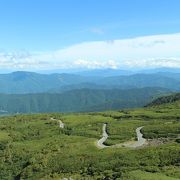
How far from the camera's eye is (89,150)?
11919 cm

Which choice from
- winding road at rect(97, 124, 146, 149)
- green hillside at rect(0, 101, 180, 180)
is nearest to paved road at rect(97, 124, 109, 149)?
winding road at rect(97, 124, 146, 149)

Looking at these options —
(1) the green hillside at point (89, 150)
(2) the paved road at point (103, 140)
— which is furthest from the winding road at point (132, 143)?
(1) the green hillside at point (89, 150)

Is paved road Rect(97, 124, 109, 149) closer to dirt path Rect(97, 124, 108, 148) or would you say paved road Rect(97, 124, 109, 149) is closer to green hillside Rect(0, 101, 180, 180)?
dirt path Rect(97, 124, 108, 148)

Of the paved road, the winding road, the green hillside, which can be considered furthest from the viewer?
the paved road

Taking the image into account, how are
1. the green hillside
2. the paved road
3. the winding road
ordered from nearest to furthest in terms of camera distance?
the green hillside → the winding road → the paved road

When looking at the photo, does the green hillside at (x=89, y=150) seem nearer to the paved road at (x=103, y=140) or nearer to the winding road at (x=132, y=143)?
the paved road at (x=103, y=140)

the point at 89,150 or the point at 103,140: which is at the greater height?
the point at 89,150

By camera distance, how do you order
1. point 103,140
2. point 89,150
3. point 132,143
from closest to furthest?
point 89,150, point 132,143, point 103,140

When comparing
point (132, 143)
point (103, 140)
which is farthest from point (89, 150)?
point (103, 140)

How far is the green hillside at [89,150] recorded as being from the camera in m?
95.4

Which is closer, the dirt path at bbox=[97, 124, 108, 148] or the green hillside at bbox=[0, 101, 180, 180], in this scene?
the green hillside at bbox=[0, 101, 180, 180]

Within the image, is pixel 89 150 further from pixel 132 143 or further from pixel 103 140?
pixel 103 140

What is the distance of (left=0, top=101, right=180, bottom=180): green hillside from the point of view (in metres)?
95.4

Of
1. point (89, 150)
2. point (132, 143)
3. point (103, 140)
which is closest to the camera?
point (89, 150)
